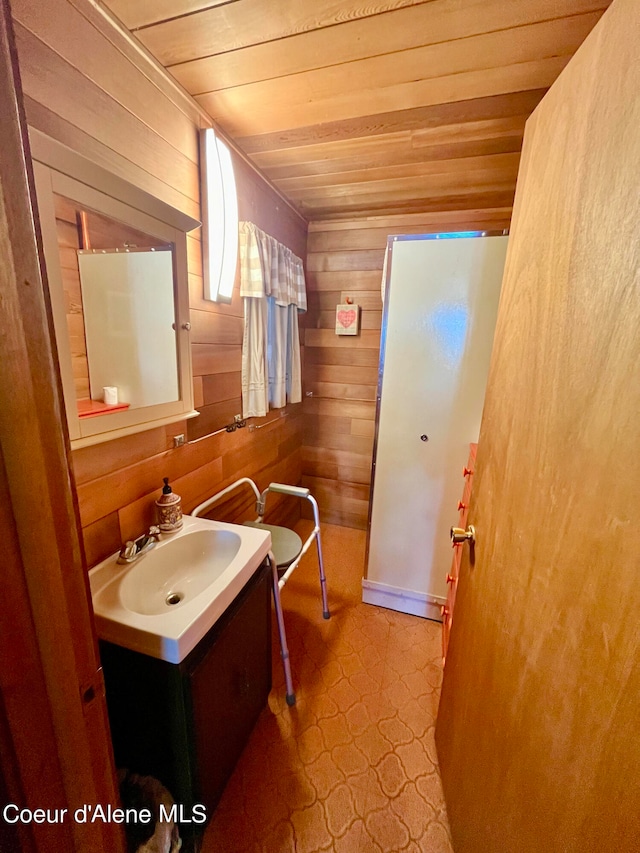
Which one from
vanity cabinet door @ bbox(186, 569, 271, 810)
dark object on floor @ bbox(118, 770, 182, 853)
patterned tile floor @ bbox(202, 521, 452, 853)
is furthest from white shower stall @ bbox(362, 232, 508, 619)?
dark object on floor @ bbox(118, 770, 182, 853)

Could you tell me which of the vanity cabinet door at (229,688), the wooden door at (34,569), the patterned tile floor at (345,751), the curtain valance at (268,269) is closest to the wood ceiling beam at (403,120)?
the curtain valance at (268,269)

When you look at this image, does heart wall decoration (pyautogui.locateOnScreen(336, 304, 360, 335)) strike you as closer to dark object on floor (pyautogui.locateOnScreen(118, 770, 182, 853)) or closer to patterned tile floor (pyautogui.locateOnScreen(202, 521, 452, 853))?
patterned tile floor (pyautogui.locateOnScreen(202, 521, 452, 853))

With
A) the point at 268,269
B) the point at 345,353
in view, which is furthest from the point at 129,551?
the point at 345,353

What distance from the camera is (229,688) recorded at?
3.31 feet

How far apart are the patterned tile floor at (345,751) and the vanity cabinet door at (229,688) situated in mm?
115

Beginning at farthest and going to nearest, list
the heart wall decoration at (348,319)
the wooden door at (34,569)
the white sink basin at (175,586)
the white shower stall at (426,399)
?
the heart wall decoration at (348,319)
the white shower stall at (426,399)
the white sink basin at (175,586)
the wooden door at (34,569)

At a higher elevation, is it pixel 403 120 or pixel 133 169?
pixel 403 120

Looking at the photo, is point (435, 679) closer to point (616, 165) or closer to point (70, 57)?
point (616, 165)

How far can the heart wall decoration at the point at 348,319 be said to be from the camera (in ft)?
7.62

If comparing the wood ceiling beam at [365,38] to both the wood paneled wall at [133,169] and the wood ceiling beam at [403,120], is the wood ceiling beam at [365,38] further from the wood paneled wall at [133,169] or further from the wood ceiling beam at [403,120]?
the wood ceiling beam at [403,120]

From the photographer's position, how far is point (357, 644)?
1671mm

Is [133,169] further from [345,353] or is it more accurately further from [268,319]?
[345,353]

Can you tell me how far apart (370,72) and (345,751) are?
240 cm

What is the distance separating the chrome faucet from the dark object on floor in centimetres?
59
